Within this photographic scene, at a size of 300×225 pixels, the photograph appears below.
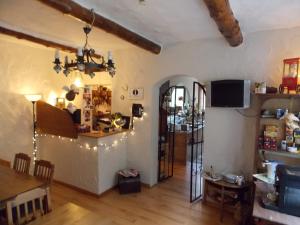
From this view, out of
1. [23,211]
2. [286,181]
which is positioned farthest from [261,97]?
[23,211]

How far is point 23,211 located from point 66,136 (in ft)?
6.29

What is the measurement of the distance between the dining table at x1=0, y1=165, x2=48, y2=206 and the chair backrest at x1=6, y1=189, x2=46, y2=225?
0.17 m

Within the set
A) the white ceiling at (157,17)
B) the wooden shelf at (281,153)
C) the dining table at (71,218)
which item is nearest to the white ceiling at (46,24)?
the white ceiling at (157,17)

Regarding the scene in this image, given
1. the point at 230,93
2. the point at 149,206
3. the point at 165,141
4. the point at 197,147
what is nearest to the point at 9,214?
the point at 149,206

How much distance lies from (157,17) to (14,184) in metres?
2.42

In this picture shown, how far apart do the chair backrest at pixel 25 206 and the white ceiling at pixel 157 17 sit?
1.92 m

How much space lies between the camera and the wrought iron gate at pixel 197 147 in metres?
3.47

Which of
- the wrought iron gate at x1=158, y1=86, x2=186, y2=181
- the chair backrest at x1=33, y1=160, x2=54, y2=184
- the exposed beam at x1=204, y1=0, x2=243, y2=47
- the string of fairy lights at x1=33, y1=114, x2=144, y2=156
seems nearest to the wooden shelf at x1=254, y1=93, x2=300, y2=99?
the exposed beam at x1=204, y1=0, x2=243, y2=47

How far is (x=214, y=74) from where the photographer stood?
3.27 m

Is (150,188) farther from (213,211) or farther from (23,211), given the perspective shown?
(23,211)

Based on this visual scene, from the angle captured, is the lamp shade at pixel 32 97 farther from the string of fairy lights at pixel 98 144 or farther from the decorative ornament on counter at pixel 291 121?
A: the decorative ornament on counter at pixel 291 121

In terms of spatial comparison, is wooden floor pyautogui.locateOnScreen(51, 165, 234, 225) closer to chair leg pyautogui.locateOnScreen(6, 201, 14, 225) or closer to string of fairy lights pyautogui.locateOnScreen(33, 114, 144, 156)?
string of fairy lights pyautogui.locateOnScreen(33, 114, 144, 156)

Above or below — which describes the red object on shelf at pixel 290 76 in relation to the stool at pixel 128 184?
above

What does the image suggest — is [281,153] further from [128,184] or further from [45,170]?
[45,170]
